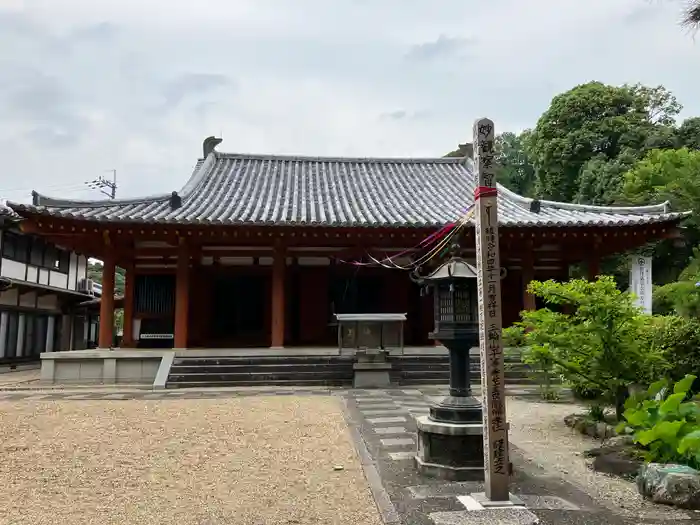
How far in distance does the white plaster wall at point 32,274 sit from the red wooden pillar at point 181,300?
1134cm

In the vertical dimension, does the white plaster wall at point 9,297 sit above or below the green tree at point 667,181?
below

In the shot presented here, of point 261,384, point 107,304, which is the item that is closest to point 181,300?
point 107,304

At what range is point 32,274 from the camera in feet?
73.1

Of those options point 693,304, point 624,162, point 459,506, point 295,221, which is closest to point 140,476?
point 459,506

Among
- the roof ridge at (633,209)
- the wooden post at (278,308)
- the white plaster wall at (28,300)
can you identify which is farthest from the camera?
the white plaster wall at (28,300)

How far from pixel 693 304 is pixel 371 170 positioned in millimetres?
14626

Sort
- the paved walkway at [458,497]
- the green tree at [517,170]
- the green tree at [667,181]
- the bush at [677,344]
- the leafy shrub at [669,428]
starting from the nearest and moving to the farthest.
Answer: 1. the paved walkway at [458,497]
2. the leafy shrub at [669,428]
3. the bush at [677,344]
4. the green tree at [667,181]
5. the green tree at [517,170]

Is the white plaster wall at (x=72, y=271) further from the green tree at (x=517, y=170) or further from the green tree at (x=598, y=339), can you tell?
the green tree at (x=517, y=170)

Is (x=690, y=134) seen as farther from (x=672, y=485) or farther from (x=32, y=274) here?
(x=32, y=274)

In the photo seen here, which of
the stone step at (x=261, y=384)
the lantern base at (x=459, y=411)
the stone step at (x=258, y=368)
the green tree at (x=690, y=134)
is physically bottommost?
the stone step at (x=261, y=384)

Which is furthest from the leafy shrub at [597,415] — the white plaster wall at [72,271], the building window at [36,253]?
the white plaster wall at [72,271]

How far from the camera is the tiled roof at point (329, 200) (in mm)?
14023

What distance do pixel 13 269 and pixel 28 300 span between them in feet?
7.34

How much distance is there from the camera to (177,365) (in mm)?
12859
